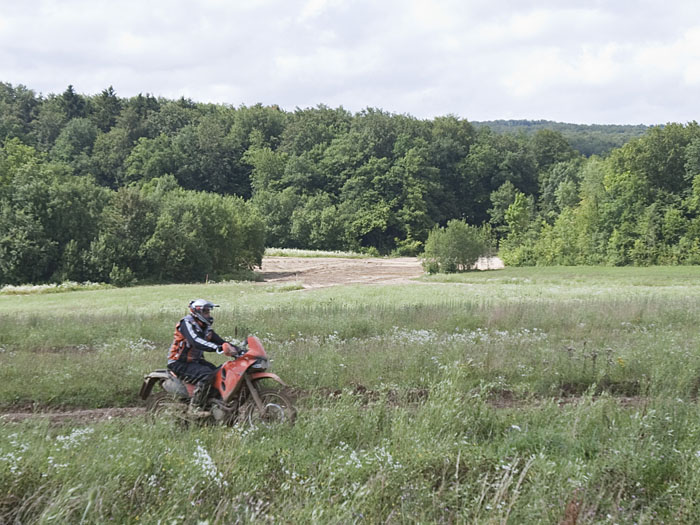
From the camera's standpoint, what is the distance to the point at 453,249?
2704 inches

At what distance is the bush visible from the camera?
224 feet

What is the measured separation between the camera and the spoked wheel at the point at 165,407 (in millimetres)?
7801

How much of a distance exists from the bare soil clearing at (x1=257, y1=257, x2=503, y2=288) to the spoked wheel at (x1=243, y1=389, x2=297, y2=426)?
49.0m

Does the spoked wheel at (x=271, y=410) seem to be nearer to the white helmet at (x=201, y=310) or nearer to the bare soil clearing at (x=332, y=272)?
the white helmet at (x=201, y=310)

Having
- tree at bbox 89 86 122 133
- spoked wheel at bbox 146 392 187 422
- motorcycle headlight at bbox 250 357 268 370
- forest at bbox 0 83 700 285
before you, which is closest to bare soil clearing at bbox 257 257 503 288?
forest at bbox 0 83 700 285

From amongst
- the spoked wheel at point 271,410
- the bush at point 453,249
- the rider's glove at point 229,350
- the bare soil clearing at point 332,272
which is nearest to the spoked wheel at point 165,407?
the spoked wheel at point 271,410

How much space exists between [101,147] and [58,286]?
78.7 meters

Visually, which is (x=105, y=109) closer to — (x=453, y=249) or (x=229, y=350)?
(x=453, y=249)

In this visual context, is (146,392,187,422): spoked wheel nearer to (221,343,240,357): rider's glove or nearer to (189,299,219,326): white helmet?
(221,343,240,357): rider's glove

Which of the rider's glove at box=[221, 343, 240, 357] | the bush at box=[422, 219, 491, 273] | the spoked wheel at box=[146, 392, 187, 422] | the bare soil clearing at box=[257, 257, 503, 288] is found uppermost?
the rider's glove at box=[221, 343, 240, 357]

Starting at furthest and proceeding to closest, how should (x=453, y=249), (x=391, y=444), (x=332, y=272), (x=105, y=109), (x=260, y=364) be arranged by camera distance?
(x=105, y=109) → (x=332, y=272) → (x=453, y=249) → (x=260, y=364) → (x=391, y=444)

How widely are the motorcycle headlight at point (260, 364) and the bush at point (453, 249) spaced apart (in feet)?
199

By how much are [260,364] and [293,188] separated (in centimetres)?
11667

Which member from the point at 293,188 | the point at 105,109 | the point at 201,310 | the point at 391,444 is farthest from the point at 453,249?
the point at 105,109
